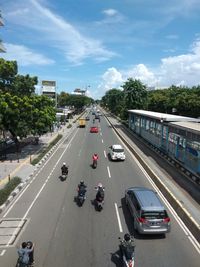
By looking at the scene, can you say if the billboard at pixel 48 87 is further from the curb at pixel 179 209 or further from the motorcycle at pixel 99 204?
the motorcycle at pixel 99 204

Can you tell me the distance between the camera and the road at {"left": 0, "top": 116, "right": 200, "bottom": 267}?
14.6 metres

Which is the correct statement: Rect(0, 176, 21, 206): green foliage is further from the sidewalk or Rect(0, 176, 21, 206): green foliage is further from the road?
the sidewalk

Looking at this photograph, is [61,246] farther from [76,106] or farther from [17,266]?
[76,106]

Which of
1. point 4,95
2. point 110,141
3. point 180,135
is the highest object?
point 4,95

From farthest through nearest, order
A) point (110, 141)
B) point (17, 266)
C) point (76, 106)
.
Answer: point (76, 106) → point (110, 141) → point (17, 266)

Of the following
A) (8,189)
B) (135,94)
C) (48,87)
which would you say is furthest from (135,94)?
(48,87)

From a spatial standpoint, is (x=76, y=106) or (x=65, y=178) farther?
(x=76, y=106)

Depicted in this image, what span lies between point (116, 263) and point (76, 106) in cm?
15298

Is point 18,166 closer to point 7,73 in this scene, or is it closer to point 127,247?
point 7,73

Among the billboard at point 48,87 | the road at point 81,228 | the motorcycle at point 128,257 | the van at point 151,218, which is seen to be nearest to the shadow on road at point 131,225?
the road at point 81,228

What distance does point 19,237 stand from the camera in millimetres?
16891

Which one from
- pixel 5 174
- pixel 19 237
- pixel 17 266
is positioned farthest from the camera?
pixel 5 174

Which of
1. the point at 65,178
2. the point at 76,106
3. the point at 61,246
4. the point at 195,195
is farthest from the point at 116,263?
the point at 76,106

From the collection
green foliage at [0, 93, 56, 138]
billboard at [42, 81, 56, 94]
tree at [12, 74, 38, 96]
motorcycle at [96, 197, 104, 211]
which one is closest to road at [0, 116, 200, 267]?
motorcycle at [96, 197, 104, 211]
